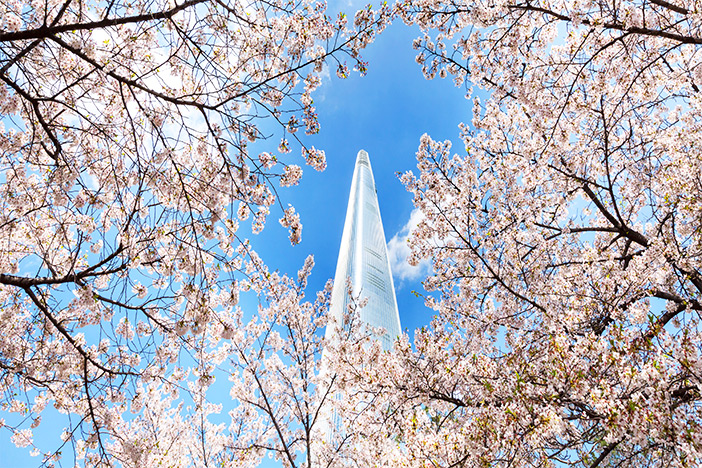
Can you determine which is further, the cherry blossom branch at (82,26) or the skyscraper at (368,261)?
the skyscraper at (368,261)

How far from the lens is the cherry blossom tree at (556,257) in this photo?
8.45 ft

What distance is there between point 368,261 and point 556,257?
27.4 m

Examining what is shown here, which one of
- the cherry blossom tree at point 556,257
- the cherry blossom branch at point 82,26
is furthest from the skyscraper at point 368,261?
the cherry blossom branch at point 82,26

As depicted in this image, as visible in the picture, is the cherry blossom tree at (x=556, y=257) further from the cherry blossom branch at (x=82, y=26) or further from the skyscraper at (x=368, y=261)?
the skyscraper at (x=368, y=261)

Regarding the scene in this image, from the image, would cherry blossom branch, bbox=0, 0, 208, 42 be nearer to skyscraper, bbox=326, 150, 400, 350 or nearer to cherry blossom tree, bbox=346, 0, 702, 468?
cherry blossom tree, bbox=346, 0, 702, 468

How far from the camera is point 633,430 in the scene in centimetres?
200

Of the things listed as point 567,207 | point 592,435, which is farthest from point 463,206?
point 592,435

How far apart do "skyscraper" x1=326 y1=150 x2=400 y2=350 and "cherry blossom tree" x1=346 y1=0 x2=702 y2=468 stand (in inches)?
792

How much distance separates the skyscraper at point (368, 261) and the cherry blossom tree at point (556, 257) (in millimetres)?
20127

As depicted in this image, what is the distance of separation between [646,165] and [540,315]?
2238 mm

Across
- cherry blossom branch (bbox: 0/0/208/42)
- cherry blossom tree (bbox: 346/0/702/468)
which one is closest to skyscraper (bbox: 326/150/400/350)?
cherry blossom tree (bbox: 346/0/702/468)

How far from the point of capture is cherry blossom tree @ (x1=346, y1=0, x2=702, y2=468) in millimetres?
2576

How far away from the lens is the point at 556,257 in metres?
4.73

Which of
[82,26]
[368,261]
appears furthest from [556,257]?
[368,261]
